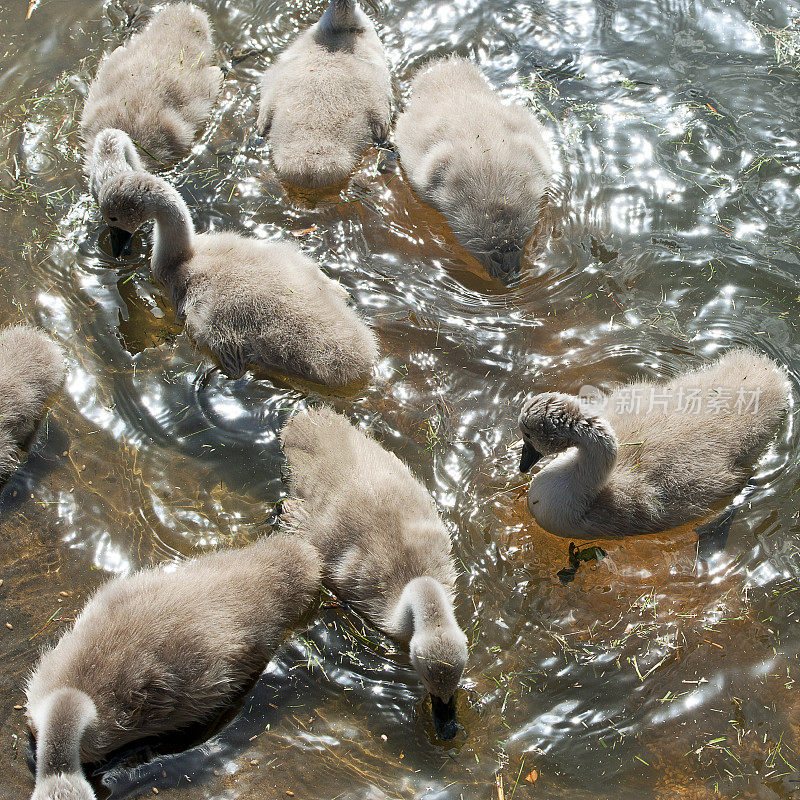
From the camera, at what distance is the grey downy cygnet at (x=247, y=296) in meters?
4.75

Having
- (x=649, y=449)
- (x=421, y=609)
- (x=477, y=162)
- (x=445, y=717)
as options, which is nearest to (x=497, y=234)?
(x=477, y=162)

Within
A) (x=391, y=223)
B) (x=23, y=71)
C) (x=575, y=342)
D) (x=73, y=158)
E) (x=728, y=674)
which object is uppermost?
(x=23, y=71)

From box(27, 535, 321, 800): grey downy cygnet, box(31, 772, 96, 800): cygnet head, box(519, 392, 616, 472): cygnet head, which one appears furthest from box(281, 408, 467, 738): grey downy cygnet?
box(31, 772, 96, 800): cygnet head

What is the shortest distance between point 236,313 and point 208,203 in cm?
154

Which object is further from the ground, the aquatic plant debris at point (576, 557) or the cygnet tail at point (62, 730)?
the cygnet tail at point (62, 730)

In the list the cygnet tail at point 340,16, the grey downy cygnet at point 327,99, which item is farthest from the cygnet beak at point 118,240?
the cygnet tail at point 340,16

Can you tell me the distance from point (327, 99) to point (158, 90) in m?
1.29

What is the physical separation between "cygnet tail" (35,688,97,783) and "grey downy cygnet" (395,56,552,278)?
3.58 meters

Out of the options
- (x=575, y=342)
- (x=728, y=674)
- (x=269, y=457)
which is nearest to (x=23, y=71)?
(x=269, y=457)

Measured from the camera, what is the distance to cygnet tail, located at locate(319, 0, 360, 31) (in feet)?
20.7

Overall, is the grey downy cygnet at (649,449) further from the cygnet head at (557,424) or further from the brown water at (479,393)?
the brown water at (479,393)

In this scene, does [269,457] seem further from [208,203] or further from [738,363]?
[738,363]

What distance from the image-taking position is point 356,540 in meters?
4.14

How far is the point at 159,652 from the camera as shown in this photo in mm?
3660
